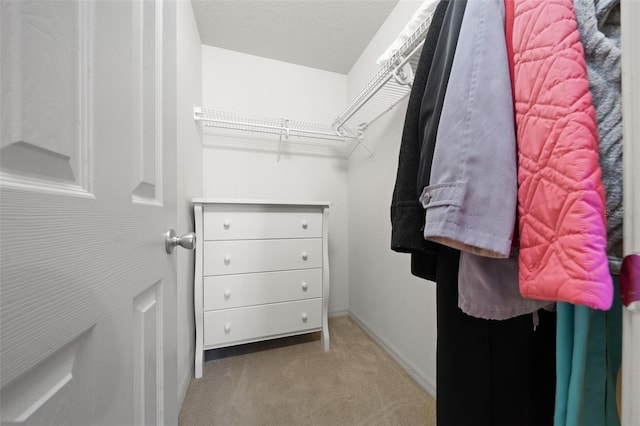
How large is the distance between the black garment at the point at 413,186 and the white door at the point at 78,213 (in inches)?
19.7

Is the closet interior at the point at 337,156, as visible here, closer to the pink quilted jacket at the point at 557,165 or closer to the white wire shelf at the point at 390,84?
the white wire shelf at the point at 390,84

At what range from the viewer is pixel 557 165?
314 mm

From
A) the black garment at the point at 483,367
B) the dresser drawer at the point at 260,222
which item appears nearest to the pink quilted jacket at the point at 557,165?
the black garment at the point at 483,367

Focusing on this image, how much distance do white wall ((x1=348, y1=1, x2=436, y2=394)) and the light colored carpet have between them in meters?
0.13

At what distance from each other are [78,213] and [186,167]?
3.31ft

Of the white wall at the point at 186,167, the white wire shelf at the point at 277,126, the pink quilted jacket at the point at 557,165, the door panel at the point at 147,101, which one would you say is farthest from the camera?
the white wire shelf at the point at 277,126

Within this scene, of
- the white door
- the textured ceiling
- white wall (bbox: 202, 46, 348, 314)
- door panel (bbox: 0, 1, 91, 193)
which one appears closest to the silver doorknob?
the white door

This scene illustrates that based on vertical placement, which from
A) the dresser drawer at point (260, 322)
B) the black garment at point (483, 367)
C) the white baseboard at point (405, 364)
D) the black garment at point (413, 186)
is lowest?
the white baseboard at point (405, 364)

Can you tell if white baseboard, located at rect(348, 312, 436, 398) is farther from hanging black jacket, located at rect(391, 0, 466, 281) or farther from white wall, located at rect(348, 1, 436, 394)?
hanging black jacket, located at rect(391, 0, 466, 281)

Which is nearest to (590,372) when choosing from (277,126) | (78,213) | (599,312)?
(599,312)

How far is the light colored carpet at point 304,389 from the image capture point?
3.01ft

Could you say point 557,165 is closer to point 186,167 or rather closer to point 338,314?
point 186,167

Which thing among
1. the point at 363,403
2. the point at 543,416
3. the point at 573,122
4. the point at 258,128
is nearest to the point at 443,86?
the point at 573,122

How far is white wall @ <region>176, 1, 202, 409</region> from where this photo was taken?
100 cm
